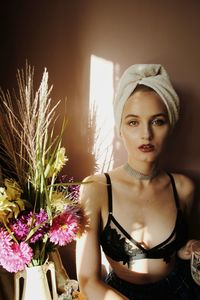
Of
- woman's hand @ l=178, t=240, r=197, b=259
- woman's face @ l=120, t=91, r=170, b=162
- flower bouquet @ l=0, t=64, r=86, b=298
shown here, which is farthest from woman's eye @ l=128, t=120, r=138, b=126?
woman's hand @ l=178, t=240, r=197, b=259

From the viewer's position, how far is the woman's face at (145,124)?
1200 millimetres

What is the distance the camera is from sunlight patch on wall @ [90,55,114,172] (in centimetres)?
152

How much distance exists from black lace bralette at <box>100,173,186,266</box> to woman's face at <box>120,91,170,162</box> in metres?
0.21

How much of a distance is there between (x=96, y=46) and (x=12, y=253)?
99 cm

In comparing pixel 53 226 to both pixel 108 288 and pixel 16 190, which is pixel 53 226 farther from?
pixel 108 288

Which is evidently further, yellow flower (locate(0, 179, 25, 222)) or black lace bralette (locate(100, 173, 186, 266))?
black lace bralette (locate(100, 173, 186, 266))

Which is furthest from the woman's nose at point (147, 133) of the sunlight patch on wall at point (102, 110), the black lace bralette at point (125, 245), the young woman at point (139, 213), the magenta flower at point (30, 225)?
the magenta flower at point (30, 225)

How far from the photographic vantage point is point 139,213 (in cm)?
127

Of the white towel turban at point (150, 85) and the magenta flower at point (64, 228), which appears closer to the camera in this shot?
the magenta flower at point (64, 228)

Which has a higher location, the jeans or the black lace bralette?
the black lace bralette

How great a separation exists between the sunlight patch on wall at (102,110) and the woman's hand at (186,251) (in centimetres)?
50

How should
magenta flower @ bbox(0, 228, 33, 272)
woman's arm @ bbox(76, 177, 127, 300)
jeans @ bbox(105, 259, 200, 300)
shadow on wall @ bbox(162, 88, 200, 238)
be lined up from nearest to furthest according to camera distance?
magenta flower @ bbox(0, 228, 33, 272)
woman's arm @ bbox(76, 177, 127, 300)
jeans @ bbox(105, 259, 200, 300)
shadow on wall @ bbox(162, 88, 200, 238)

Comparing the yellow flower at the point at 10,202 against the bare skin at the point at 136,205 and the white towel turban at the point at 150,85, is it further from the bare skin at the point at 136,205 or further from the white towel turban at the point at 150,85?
the white towel turban at the point at 150,85

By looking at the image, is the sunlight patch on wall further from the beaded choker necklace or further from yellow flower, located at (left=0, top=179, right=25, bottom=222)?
yellow flower, located at (left=0, top=179, right=25, bottom=222)
